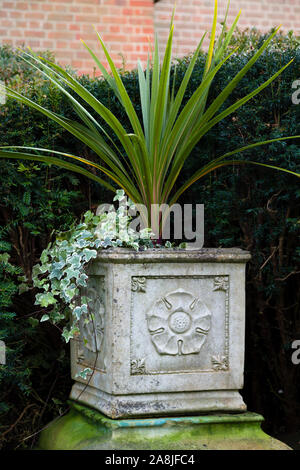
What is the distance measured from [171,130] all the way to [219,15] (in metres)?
3.73

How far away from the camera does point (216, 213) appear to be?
333cm

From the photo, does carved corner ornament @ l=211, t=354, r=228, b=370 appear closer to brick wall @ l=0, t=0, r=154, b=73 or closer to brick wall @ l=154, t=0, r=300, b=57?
brick wall @ l=0, t=0, r=154, b=73

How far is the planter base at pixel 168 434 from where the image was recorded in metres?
2.61

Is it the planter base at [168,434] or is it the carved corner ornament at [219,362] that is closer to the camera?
the planter base at [168,434]

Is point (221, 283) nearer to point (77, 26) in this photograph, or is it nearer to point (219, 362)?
point (219, 362)

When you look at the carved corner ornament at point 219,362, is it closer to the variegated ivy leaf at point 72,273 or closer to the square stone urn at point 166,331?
the square stone urn at point 166,331

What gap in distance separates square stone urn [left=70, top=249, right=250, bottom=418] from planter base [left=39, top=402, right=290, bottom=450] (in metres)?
0.04

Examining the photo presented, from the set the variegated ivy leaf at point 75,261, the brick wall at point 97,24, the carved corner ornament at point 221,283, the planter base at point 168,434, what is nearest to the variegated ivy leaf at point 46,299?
the variegated ivy leaf at point 75,261

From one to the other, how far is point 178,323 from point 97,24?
3.93 meters

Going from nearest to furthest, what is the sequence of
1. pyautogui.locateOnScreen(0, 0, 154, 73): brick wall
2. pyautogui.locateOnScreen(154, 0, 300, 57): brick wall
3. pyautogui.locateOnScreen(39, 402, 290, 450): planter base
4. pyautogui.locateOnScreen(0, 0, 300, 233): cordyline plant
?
1. pyautogui.locateOnScreen(39, 402, 290, 450): planter base
2. pyautogui.locateOnScreen(0, 0, 300, 233): cordyline plant
3. pyautogui.locateOnScreen(0, 0, 154, 73): brick wall
4. pyautogui.locateOnScreen(154, 0, 300, 57): brick wall

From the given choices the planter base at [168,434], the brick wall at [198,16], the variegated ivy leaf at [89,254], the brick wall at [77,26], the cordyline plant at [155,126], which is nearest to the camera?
the planter base at [168,434]

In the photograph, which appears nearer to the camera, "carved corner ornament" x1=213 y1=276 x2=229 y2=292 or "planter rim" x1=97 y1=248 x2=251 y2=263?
"planter rim" x1=97 y1=248 x2=251 y2=263

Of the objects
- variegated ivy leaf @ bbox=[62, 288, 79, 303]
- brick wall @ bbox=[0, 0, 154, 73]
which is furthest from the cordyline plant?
brick wall @ bbox=[0, 0, 154, 73]

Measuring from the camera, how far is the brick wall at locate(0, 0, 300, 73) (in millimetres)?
5766
